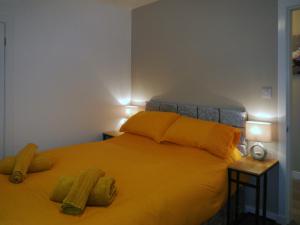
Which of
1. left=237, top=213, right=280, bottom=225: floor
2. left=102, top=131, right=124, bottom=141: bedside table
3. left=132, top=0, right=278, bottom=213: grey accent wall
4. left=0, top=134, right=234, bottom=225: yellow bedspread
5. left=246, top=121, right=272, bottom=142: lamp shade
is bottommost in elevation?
left=237, top=213, right=280, bottom=225: floor

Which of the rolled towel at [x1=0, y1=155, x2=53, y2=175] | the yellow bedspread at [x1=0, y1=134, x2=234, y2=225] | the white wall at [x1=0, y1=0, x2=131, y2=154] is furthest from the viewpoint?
the white wall at [x1=0, y1=0, x2=131, y2=154]

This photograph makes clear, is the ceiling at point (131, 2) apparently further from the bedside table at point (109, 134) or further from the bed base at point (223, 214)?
the bed base at point (223, 214)

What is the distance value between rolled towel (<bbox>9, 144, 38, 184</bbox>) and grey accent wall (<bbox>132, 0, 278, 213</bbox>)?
194cm

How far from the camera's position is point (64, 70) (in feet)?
10.9

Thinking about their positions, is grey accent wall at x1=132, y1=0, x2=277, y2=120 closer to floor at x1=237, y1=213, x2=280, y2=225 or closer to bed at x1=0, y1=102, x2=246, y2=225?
bed at x1=0, y1=102, x2=246, y2=225

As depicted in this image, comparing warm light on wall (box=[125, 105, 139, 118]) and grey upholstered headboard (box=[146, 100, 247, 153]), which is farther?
warm light on wall (box=[125, 105, 139, 118])

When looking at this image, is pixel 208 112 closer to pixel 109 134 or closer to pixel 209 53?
pixel 209 53

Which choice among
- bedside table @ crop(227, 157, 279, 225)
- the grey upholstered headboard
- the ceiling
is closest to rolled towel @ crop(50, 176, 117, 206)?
bedside table @ crop(227, 157, 279, 225)

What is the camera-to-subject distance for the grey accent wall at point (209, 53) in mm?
2613

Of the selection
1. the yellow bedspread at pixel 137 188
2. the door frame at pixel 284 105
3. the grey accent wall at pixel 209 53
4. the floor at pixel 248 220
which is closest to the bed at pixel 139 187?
the yellow bedspread at pixel 137 188

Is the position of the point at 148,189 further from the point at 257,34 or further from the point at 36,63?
the point at 36,63

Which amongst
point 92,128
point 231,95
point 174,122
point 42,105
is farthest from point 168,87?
point 42,105

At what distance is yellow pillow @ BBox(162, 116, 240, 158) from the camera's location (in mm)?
2492

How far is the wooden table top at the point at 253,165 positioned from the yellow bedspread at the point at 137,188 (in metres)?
0.14
